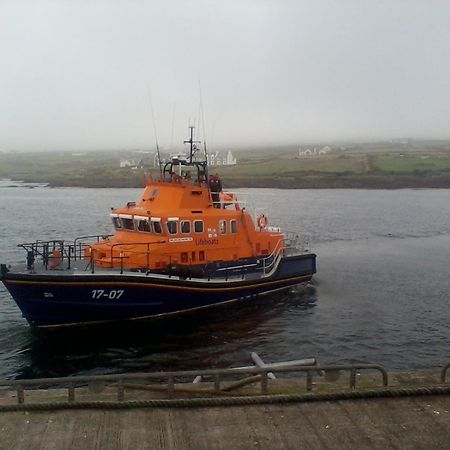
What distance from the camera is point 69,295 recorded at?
14.4 meters

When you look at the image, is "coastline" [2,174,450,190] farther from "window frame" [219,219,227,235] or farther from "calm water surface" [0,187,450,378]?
"window frame" [219,219,227,235]

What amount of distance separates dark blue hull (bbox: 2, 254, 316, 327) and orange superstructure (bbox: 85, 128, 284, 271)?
0.70 meters

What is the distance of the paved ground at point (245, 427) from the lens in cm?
612

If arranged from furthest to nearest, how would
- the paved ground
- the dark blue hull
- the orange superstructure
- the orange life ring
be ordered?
the orange life ring, the orange superstructure, the dark blue hull, the paved ground

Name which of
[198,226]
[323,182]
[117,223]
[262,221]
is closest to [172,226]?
[198,226]

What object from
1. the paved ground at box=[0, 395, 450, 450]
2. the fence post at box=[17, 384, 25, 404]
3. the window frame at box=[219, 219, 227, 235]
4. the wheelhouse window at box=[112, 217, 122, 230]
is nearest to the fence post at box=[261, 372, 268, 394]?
the paved ground at box=[0, 395, 450, 450]

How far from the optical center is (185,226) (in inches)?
655

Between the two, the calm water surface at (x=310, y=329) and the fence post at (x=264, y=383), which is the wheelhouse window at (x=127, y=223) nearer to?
the calm water surface at (x=310, y=329)

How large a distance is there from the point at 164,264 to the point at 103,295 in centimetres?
233

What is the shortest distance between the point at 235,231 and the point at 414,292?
757 cm

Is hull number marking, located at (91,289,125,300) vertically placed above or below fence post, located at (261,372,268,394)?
below

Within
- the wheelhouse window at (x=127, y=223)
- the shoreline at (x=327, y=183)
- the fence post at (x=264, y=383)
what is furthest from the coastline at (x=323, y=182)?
the fence post at (x=264, y=383)

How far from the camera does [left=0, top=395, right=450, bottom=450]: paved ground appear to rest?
612 centimetres

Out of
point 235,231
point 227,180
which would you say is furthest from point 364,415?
point 227,180
